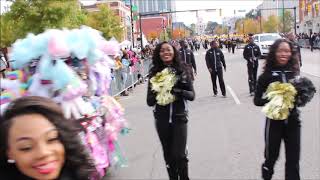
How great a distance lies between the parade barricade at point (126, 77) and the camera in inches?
602

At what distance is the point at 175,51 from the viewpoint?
562cm

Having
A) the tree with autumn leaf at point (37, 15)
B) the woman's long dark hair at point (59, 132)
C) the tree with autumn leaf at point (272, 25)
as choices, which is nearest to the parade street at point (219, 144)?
the woman's long dark hair at point (59, 132)

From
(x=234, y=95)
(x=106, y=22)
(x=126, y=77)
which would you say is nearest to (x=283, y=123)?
(x=234, y=95)

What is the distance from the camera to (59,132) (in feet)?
6.44

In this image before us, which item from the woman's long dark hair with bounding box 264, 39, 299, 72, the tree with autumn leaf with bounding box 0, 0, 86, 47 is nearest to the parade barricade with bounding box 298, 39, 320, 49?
the tree with autumn leaf with bounding box 0, 0, 86, 47

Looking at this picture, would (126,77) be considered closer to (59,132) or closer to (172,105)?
(172,105)

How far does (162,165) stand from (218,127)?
284 cm

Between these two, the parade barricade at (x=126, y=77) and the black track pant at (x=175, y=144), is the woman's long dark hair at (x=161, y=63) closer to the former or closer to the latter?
the black track pant at (x=175, y=144)

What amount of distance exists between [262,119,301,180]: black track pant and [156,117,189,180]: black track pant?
88cm

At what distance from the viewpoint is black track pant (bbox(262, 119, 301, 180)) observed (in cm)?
512

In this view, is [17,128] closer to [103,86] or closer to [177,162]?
[103,86]

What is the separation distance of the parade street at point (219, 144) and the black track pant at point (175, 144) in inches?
30.0

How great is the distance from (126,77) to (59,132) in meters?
15.5

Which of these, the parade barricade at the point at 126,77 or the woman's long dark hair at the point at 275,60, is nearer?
the woman's long dark hair at the point at 275,60
